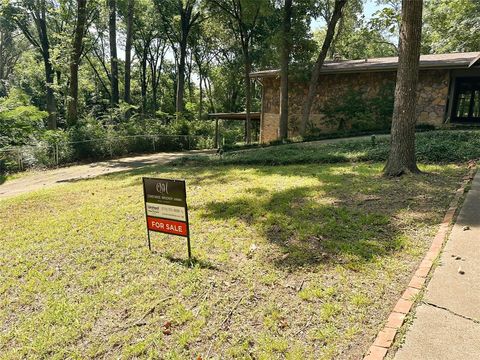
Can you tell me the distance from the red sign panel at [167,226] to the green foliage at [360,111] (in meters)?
12.0

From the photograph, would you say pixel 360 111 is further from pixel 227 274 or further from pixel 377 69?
pixel 227 274

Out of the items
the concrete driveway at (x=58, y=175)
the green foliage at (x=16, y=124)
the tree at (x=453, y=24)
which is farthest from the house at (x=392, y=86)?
the green foliage at (x=16, y=124)

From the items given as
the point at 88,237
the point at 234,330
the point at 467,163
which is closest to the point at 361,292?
the point at 234,330

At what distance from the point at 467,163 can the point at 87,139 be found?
13658 millimetres

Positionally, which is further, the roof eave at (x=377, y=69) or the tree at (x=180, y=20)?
the tree at (x=180, y=20)

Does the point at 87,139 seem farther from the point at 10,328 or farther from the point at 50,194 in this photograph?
the point at 10,328

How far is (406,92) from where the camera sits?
234 inches

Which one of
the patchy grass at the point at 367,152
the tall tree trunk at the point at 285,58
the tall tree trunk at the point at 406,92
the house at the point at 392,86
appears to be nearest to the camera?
the tall tree trunk at the point at 406,92

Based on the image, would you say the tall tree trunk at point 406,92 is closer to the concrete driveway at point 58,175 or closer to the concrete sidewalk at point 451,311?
the concrete sidewalk at point 451,311

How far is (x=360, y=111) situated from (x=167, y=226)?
13.2m

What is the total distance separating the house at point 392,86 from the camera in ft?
44.2

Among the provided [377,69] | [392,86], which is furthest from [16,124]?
[392,86]

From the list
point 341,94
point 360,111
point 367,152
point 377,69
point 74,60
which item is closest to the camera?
point 367,152

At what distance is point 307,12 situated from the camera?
48.6ft
